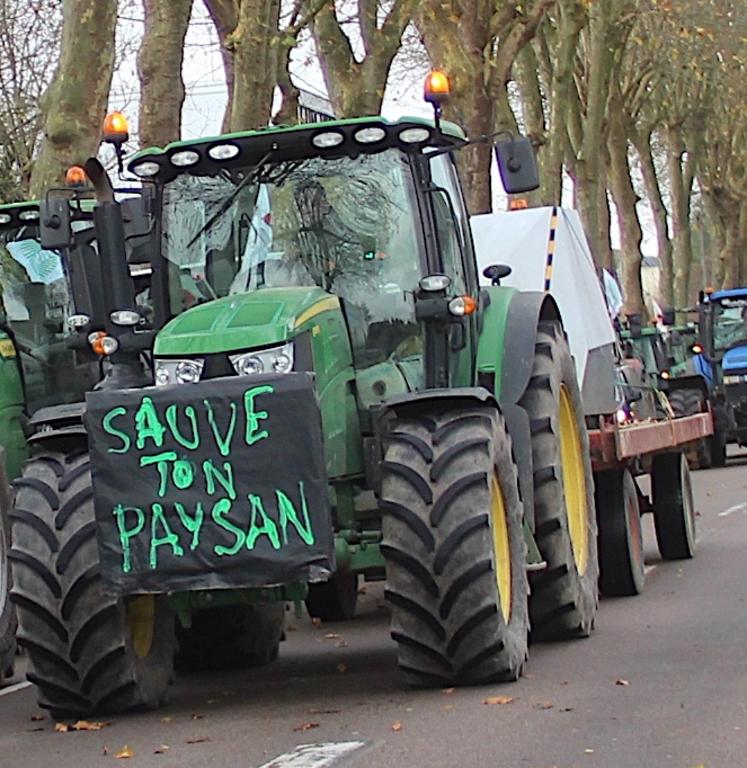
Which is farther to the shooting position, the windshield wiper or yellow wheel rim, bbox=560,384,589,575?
yellow wheel rim, bbox=560,384,589,575

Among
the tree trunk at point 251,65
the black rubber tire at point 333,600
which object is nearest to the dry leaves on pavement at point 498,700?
the black rubber tire at point 333,600

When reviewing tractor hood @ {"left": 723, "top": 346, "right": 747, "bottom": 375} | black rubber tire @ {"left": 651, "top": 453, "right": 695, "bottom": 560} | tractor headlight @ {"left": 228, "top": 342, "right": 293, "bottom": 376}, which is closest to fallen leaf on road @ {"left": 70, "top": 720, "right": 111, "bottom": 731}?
tractor headlight @ {"left": 228, "top": 342, "right": 293, "bottom": 376}

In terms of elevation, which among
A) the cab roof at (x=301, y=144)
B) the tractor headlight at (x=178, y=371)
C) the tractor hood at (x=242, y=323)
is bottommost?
the tractor headlight at (x=178, y=371)

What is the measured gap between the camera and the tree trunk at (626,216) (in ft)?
161

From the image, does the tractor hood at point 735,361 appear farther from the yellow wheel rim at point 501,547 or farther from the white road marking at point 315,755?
the white road marking at point 315,755

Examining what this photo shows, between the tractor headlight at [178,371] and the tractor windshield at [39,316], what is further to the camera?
the tractor windshield at [39,316]

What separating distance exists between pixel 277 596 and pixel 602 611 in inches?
155

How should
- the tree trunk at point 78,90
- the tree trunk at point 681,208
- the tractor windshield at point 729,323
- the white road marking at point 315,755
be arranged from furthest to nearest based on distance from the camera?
1. the tree trunk at point 681,208
2. the tractor windshield at point 729,323
3. the tree trunk at point 78,90
4. the white road marking at point 315,755

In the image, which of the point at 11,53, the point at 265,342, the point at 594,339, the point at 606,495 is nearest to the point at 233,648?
the point at 265,342

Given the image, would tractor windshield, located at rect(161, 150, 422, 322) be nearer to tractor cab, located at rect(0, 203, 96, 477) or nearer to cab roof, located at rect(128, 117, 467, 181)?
cab roof, located at rect(128, 117, 467, 181)

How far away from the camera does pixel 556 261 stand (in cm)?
1542

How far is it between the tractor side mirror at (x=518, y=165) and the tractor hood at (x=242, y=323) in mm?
1158

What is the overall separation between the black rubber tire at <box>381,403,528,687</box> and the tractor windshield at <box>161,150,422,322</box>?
102cm

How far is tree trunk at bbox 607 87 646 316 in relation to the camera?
161 feet
